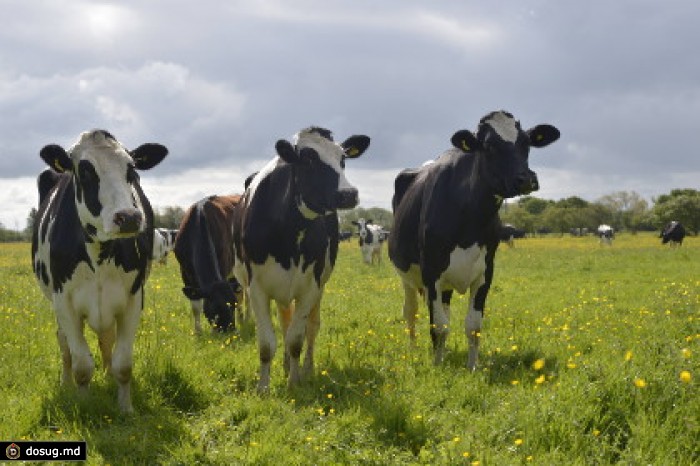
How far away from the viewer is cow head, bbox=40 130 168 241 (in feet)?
14.8

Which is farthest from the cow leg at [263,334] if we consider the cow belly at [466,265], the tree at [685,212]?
the tree at [685,212]

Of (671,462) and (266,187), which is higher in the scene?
(266,187)

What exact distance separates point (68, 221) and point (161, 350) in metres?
1.89

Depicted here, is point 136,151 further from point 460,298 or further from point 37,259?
point 460,298

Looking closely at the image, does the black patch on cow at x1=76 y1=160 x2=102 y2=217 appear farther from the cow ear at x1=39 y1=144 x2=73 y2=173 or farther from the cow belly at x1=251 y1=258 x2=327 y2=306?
the cow belly at x1=251 y1=258 x2=327 y2=306

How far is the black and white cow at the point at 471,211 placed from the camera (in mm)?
6430

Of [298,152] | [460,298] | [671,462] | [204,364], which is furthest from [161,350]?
[460,298]

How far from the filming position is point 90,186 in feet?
15.9

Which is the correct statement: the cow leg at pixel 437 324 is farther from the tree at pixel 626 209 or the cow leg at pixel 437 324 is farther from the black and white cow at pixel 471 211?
the tree at pixel 626 209

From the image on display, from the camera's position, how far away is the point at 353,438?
4.57 m

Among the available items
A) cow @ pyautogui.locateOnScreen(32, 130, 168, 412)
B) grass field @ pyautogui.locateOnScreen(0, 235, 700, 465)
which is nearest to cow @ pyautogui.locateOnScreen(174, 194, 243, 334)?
grass field @ pyautogui.locateOnScreen(0, 235, 700, 465)

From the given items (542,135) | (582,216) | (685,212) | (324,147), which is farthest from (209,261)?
(582,216)

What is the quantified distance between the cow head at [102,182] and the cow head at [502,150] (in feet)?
11.5

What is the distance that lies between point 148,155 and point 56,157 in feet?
3.06
